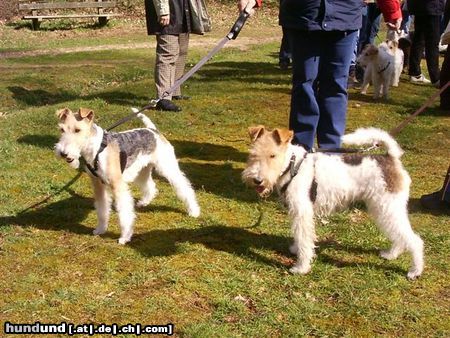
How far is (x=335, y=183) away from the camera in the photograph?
3.76 meters

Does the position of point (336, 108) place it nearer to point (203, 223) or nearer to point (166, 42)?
point (203, 223)

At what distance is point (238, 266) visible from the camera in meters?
4.01

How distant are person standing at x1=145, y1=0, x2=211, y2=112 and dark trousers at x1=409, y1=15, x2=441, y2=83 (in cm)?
457

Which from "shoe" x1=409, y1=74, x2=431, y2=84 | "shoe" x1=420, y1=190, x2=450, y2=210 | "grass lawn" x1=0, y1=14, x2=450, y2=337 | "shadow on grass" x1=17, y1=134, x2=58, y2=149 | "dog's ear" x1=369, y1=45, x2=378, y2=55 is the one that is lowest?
"grass lawn" x1=0, y1=14, x2=450, y2=337

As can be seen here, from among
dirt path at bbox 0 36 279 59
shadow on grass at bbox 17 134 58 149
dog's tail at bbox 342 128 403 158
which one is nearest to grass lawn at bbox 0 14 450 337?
shadow on grass at bbox 17 134 58 149

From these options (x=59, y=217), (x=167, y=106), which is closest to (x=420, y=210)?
(x=59, y=217)

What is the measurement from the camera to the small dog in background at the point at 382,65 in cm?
911

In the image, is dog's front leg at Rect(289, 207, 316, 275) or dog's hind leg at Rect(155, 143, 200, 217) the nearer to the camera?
dog's front leg at Rect(289, 207, 316, 275)

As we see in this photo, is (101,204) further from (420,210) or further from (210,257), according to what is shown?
(420,210)

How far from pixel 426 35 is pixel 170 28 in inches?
208

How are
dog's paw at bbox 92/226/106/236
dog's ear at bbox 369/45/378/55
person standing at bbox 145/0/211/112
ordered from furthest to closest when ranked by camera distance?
dog's ear at bbox 369/45/378/55 → person standing at bbox 145/0/211/112 → dog's paw at bbox 92/226/106/236

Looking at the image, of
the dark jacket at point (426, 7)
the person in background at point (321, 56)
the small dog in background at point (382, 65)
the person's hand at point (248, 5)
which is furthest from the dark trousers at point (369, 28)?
the person's hand at point (248, 5)

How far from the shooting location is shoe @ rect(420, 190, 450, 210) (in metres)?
4.93

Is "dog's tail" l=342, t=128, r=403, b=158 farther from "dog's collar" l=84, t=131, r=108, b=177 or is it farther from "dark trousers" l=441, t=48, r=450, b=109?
"dark trousers" l=441, t=48, r=450, b=109
